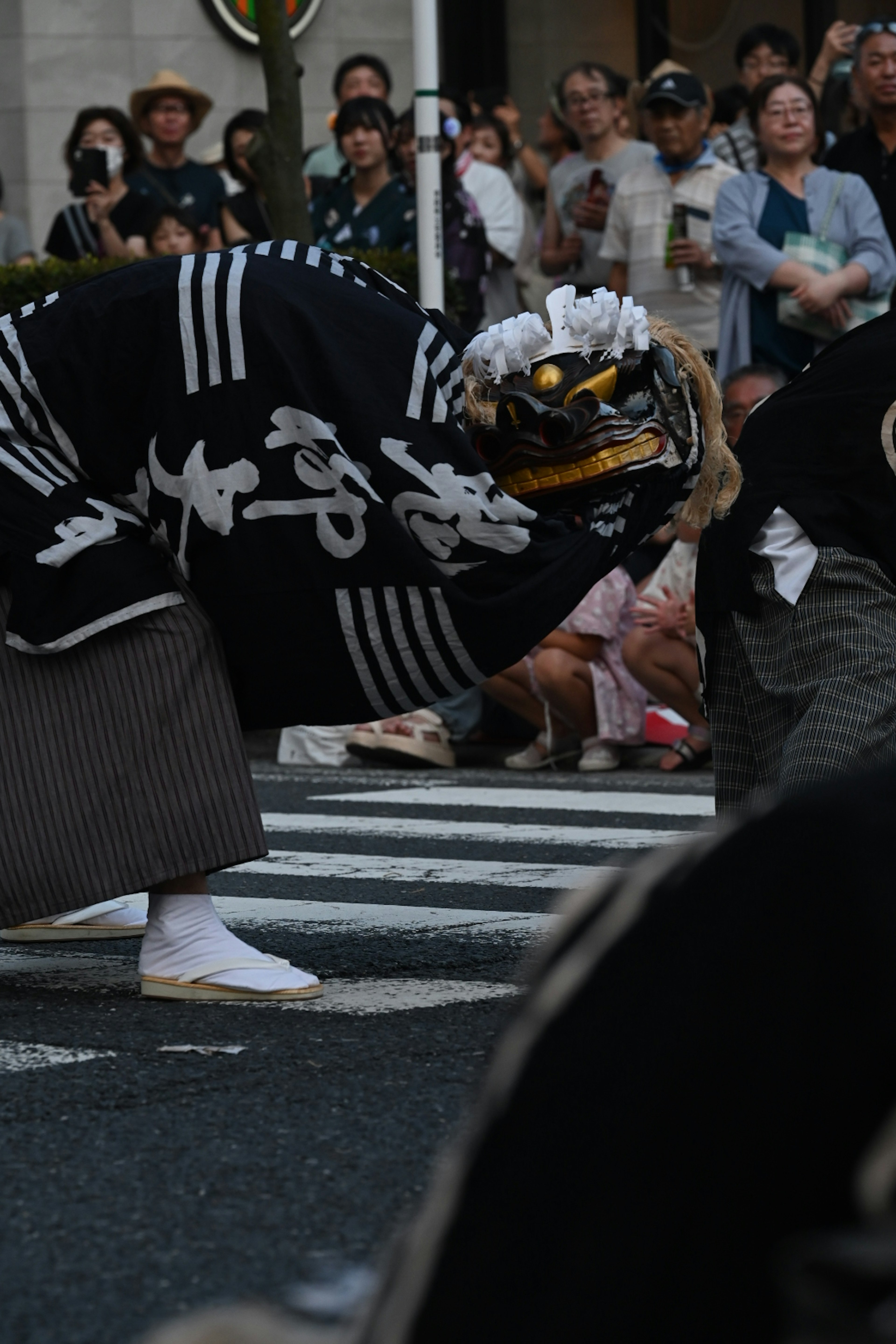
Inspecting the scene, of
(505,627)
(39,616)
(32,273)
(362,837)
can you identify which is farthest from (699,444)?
(32,273)

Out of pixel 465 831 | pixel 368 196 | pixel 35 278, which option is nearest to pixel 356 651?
pixel 465 831

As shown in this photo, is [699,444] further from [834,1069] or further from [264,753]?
[264,753]

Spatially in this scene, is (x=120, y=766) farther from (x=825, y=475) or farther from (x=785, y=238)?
(x=785, y=238)

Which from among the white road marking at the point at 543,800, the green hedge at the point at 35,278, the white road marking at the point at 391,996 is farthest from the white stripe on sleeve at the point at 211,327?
the green hedge at the point at 35,278

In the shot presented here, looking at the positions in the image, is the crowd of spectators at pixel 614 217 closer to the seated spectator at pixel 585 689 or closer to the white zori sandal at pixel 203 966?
the seated spectator at pixel 585 689

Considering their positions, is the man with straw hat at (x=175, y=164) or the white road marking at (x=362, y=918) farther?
the man with straw hat at (x=175, y=164)

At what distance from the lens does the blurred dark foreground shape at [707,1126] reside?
105 cm

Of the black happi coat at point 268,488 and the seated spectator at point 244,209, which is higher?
the seated spectator at point 244,209

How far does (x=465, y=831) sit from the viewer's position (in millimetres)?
6098

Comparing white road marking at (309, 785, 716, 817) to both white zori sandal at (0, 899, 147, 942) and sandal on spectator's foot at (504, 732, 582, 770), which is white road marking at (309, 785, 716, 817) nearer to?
sandal on spectator's foot at (504, 732, 582, 770)

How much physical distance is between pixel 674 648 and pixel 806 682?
3.63 meters

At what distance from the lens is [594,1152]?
1118 mm

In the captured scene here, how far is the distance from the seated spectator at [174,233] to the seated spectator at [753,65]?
2314 millimetres

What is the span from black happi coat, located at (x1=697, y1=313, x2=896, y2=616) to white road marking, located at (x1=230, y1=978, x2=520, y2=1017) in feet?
3.14
